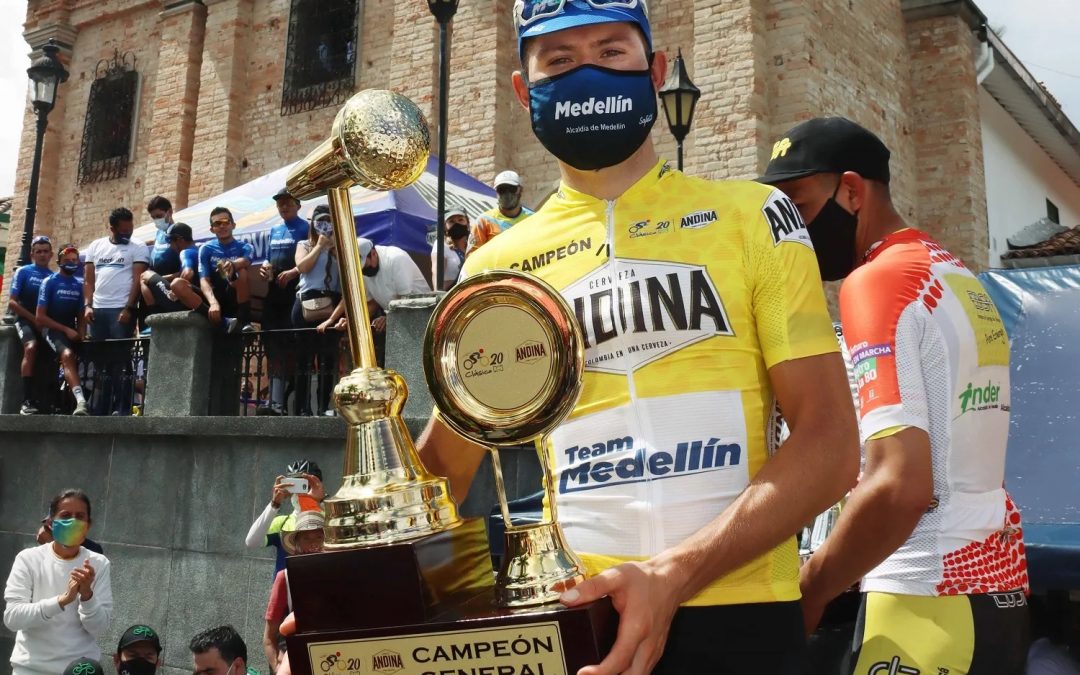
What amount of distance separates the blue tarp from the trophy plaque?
268 cm

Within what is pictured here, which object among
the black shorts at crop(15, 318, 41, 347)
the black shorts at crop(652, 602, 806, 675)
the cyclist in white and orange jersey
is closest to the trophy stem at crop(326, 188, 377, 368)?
the black shorts at crop(652, 602, 806, 675)

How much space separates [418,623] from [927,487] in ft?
4.56

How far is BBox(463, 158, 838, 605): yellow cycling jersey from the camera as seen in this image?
1.68 metres

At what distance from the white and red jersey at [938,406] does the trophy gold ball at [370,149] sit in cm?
129

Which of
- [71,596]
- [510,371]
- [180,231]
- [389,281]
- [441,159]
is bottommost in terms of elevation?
[71,596]

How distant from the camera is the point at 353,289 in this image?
1695 millimetres

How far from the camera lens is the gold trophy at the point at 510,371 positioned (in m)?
1.46

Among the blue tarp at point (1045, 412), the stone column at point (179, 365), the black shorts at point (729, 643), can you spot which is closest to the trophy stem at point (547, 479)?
the black shorts at point (729, 643)

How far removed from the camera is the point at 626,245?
1.85 m

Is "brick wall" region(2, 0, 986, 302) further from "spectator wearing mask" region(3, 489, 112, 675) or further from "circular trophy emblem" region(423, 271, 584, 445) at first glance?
"circular trophy emblem" region(423, 271, 584, 445)

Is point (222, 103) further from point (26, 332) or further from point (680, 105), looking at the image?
point (680, 105)

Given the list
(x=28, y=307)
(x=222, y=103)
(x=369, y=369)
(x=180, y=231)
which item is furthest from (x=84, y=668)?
(x=222, y=103)

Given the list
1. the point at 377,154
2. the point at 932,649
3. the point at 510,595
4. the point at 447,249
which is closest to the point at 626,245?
the point at 377,154

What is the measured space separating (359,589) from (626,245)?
2.69ft
